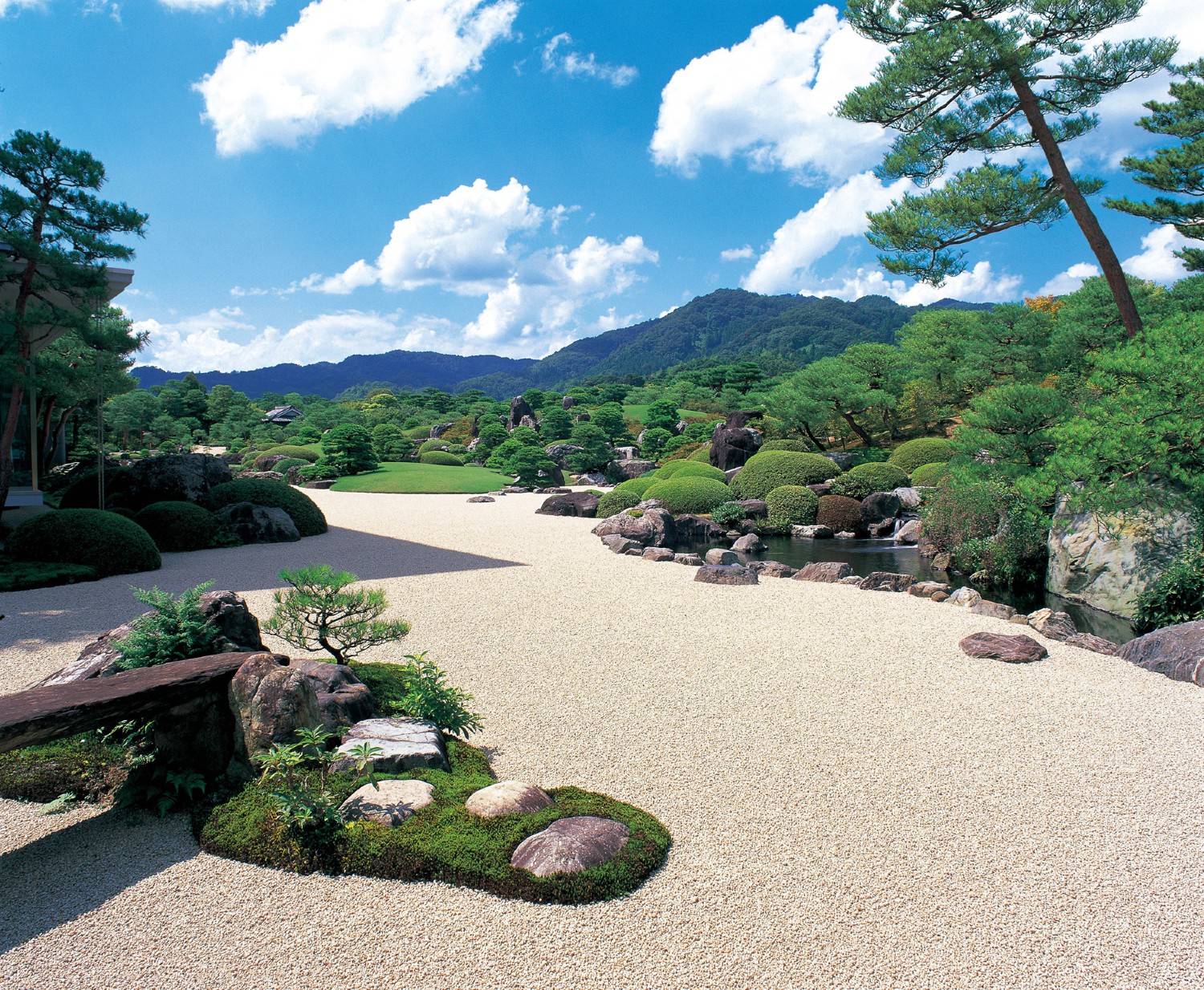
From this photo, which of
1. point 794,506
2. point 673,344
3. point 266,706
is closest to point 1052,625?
point 266,706

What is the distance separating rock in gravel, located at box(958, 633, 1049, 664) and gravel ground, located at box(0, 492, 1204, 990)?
155 millimetres

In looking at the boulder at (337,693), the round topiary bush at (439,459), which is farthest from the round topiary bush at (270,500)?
the round topiary bush at (439,459)

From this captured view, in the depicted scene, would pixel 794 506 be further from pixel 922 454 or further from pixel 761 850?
pixel 761 850

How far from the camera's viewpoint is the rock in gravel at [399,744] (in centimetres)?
351

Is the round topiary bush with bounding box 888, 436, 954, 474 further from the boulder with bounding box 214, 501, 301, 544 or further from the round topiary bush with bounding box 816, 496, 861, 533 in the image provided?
the boulder with bounding box 214, 501, 301, 544

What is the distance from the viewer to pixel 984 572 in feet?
33.5

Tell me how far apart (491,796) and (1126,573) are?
8018mm

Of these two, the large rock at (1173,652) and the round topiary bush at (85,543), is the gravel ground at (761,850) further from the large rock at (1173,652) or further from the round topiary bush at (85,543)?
the round topiary bush at (85,543)

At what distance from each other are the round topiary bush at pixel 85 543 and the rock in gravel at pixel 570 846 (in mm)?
8366

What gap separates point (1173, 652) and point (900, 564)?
5.99 metres

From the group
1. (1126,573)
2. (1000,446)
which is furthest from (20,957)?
(1000,446)

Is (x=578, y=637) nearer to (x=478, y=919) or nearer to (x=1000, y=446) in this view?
(x=478, y=919)

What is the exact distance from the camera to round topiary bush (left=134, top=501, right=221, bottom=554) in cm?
1088

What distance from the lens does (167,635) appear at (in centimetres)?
392
